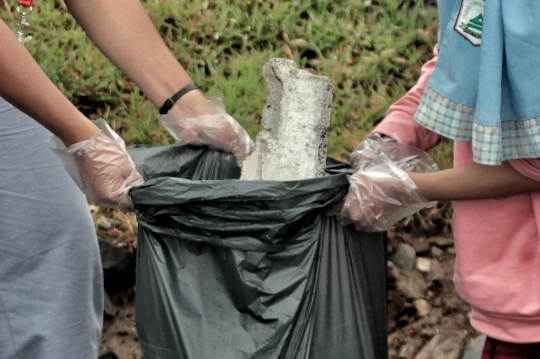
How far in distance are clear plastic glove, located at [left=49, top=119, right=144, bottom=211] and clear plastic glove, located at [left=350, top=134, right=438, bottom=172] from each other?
1.58ft

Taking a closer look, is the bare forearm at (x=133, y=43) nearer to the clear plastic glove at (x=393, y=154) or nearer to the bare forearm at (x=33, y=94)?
the bare forearm at (x=33, y=94)

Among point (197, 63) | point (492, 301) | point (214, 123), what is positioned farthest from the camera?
point (197, 63)

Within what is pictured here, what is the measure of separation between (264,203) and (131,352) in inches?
54.9

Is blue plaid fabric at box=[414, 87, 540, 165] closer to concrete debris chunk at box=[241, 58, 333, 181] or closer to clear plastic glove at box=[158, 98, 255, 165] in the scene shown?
concrete debris chunk at box=[241, 58, 333, 181]

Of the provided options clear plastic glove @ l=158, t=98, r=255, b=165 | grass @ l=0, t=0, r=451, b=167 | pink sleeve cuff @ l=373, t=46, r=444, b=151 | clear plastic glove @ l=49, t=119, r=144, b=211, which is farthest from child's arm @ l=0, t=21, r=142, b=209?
grass @ l=0, t=0, r=451, b=167

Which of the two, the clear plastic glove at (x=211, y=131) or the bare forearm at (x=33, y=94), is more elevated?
the bare forearm at (x=33, y=94)

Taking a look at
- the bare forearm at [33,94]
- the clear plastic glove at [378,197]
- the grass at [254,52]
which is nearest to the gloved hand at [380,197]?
the clear plastic glove at [378,197]

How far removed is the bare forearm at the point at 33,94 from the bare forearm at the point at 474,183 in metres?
0.70

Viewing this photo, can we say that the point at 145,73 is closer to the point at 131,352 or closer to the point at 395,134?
the point at 395,134

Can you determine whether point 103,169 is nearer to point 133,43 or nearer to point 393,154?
point 133,43

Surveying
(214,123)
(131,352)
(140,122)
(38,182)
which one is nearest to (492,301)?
(214,123)

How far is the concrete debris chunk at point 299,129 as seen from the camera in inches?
59.8

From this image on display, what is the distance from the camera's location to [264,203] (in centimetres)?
143

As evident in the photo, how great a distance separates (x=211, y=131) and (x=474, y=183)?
2.10 feet
